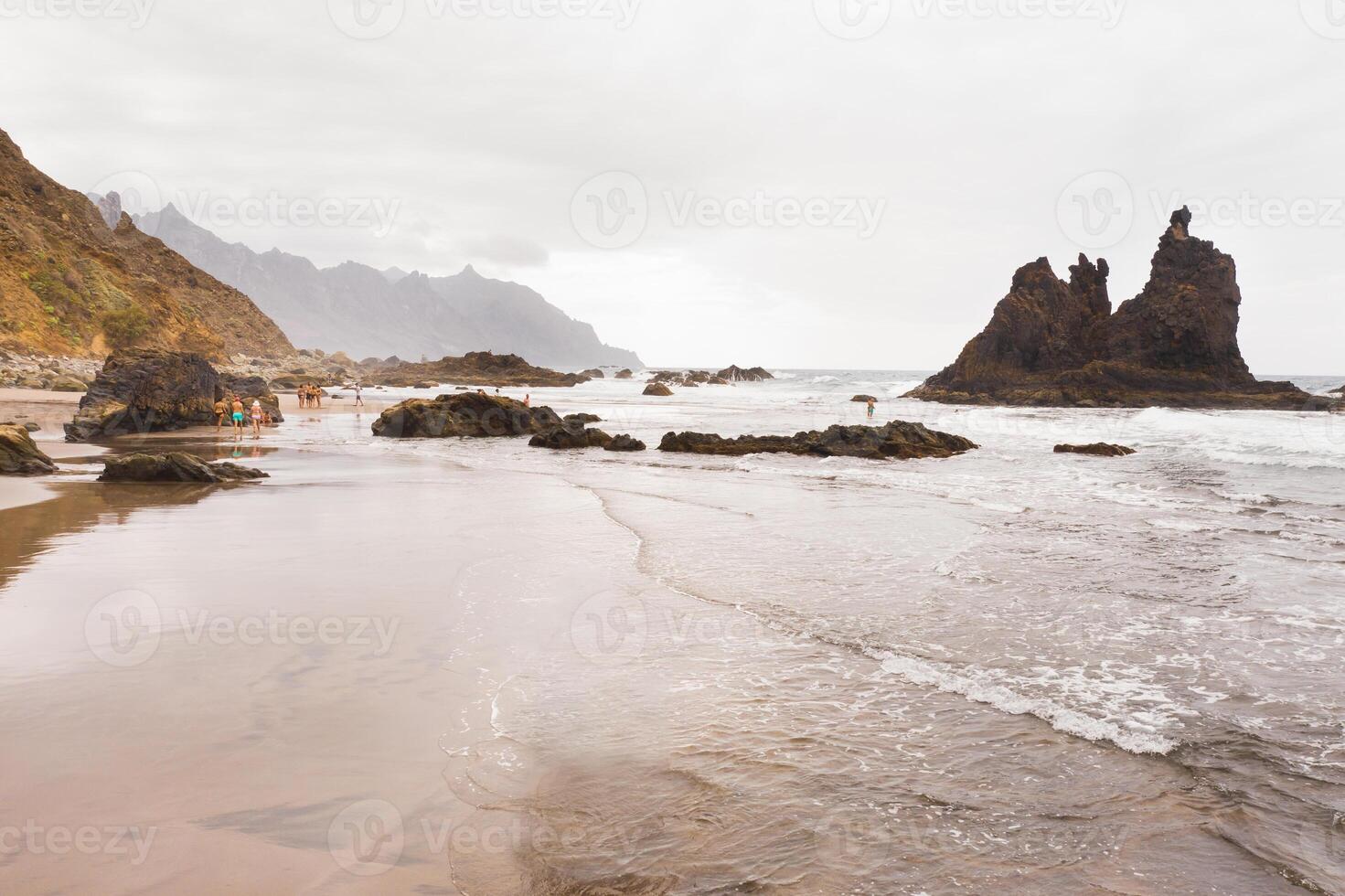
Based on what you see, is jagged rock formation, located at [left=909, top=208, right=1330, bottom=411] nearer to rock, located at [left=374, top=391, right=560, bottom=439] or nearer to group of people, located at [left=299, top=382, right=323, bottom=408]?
rock, located at [left=374, top=391, right=560, bottom=439]

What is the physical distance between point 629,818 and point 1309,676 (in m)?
5.39

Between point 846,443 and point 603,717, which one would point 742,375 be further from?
point 603,717

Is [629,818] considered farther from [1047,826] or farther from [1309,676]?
[1309,676]

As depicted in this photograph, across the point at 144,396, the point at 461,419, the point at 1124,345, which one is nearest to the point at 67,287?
the point at 144,396

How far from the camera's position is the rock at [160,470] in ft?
45.8

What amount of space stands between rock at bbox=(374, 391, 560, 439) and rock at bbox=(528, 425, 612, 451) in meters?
2.74

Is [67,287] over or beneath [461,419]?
over

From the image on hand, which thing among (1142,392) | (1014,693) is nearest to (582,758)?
(1014,693)

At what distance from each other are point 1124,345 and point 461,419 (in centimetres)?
5742

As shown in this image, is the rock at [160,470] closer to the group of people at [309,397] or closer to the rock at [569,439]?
the rock at [569,439]

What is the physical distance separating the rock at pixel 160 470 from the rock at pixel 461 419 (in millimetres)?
14660

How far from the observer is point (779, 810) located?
3.51 metres

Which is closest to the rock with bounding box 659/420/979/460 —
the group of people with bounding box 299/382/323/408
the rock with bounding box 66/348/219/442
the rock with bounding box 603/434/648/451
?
the rock with bounding box 603/434/648/451

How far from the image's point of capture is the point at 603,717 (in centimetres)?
459
